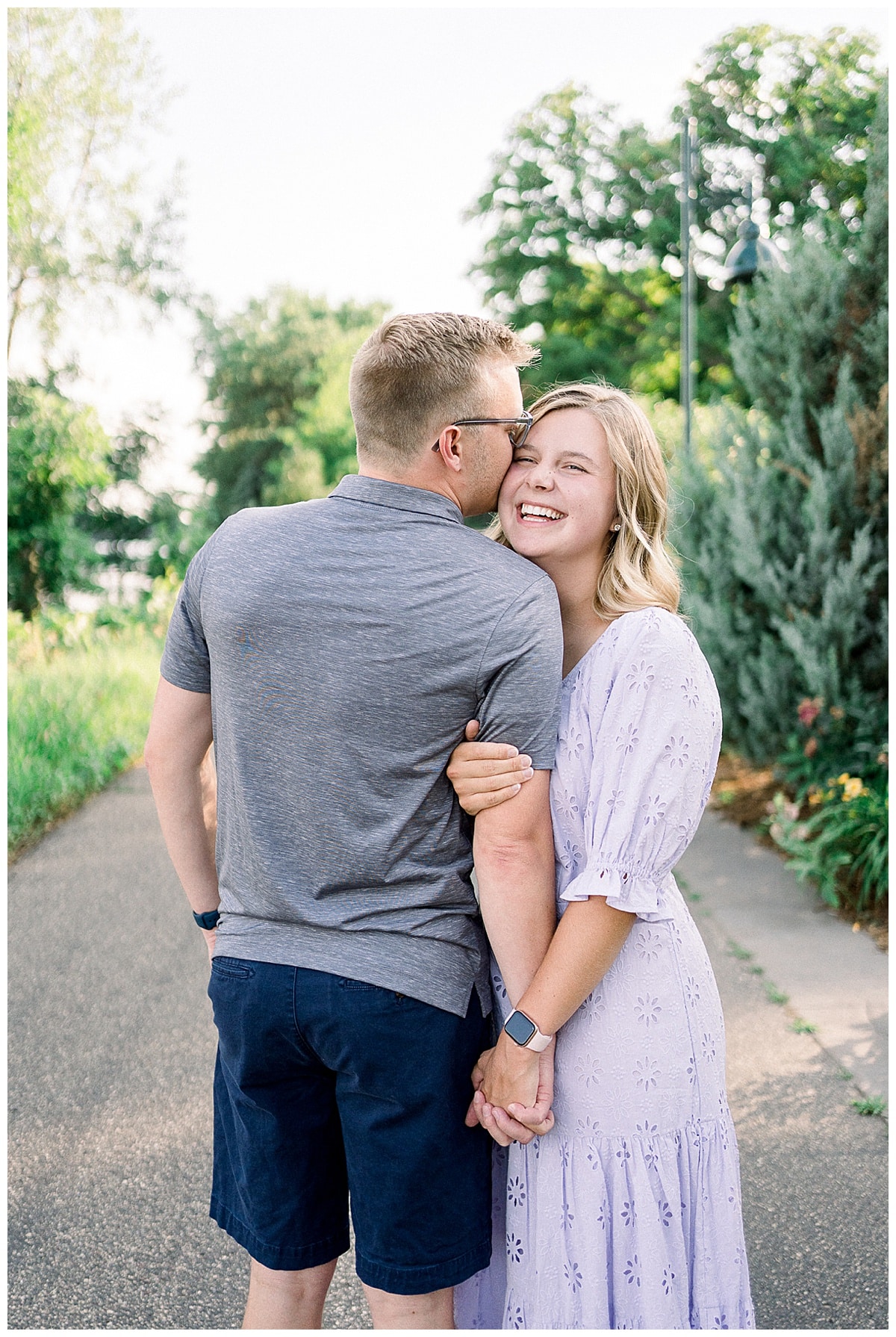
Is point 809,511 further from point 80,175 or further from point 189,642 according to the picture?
point 80,175

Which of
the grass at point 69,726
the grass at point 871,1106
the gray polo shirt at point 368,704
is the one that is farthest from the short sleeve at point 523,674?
the grass at point 69,726

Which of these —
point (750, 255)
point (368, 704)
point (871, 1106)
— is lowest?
point (871, 1106)

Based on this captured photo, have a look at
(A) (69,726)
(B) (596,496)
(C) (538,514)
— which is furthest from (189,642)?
(A) (69,726)

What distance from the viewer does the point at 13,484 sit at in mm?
13305

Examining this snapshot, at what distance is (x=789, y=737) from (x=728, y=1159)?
5086 mm

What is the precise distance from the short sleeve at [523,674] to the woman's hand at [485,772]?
0.07 feet

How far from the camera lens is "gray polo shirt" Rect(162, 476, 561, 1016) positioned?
5.18 ft

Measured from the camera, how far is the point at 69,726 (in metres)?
8.85

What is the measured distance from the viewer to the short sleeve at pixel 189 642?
5.75ft

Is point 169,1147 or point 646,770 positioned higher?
point 646,770

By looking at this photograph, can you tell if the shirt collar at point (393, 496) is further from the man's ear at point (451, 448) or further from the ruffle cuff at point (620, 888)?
the ruffle cuff at point (620, 888)

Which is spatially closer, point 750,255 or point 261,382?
point 750,255

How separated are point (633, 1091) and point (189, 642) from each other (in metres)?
1.08

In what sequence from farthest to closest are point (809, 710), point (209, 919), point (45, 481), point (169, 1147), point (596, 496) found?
1. point (45, 481)
2. point (809, 710)
3. point (169, 1147)
4. point (209, 919)
5. point (596, 496)
